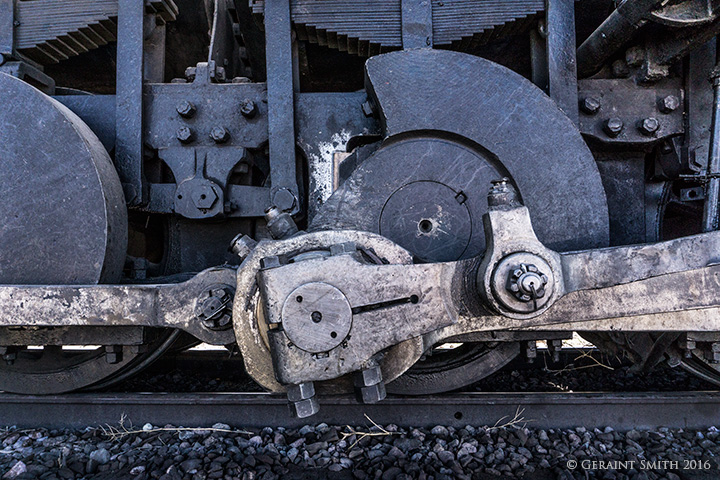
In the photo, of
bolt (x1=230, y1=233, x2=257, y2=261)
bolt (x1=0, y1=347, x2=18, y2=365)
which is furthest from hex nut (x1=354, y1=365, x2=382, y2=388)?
bolt (x1=0, y1=347, x2=18, y2=365)

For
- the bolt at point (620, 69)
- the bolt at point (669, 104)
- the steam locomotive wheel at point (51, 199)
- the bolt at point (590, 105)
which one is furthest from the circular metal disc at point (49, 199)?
the bolt at point (669, 104)

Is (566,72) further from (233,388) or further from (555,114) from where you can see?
(233,388)

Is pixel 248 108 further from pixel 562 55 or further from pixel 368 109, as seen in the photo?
pixel 562 55

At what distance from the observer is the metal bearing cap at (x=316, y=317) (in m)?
1.38

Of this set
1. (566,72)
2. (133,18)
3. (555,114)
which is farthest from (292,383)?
(133,18)

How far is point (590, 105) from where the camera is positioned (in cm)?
206

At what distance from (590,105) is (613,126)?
0.48 feet

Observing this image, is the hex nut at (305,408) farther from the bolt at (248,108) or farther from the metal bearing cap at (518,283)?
the bolt at (248,108)

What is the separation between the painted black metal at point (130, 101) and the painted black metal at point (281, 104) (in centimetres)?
68

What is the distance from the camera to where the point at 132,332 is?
74.8 inches

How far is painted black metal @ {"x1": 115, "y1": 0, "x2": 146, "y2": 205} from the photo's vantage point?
2166 mm

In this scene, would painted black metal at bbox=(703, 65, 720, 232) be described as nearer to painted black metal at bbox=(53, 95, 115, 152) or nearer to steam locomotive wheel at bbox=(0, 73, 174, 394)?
steam locomotive wheel at bbox=(0, 73, 174, 394)

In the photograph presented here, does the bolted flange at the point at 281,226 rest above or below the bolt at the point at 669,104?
below

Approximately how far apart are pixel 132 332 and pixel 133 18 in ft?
5.35
